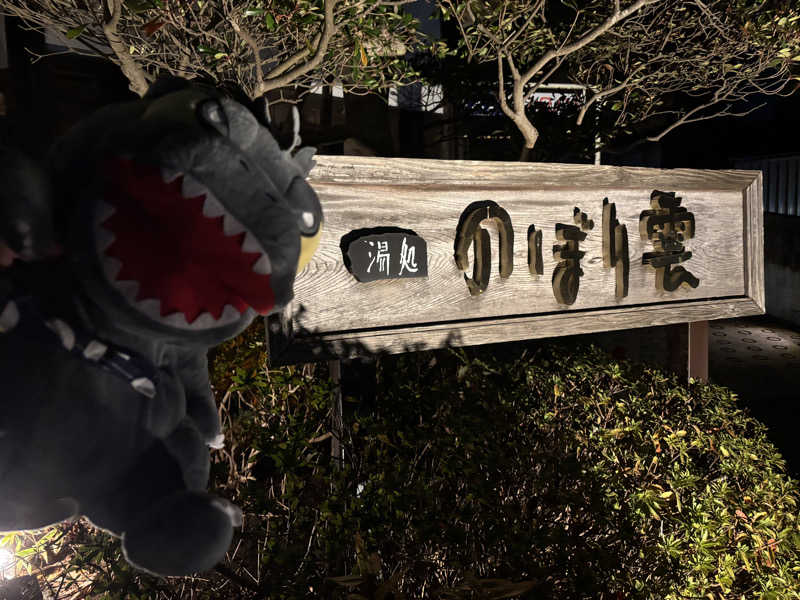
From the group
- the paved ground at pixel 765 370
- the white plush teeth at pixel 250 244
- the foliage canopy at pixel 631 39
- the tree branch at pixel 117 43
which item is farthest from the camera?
the paved ground at pixel 765 370

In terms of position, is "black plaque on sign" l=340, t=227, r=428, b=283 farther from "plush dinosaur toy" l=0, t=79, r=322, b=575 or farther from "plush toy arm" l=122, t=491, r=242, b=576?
"plush toy arm" l=122, t=491, r=242, b=576

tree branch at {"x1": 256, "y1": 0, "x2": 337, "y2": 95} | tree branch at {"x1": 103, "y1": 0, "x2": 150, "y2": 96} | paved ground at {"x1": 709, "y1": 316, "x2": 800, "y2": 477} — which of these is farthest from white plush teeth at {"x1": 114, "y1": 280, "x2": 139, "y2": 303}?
paved ground at {"x1": 709, "y1": 316, "x2": 800, "y2": 477}

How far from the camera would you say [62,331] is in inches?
32.0

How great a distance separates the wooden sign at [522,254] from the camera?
210cm

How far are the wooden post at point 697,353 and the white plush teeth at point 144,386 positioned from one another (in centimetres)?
509

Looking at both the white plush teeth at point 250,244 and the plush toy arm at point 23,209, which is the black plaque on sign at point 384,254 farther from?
the plush toy arm at point 23,209

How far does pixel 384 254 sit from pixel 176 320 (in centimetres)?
135

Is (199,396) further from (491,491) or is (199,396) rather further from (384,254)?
(491,491)

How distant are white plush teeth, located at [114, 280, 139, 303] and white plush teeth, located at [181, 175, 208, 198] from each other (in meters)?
0.14

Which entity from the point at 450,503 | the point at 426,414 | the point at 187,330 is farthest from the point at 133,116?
the point at 426,414

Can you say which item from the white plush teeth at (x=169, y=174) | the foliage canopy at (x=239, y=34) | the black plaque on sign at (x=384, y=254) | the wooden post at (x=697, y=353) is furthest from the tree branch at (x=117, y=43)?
the wooden post at (x=697, y=353)

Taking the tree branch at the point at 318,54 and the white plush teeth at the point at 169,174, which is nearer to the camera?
the white plush teeth at the point at 169,174

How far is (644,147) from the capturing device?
10867mm

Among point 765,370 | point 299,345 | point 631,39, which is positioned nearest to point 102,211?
point 299,345
